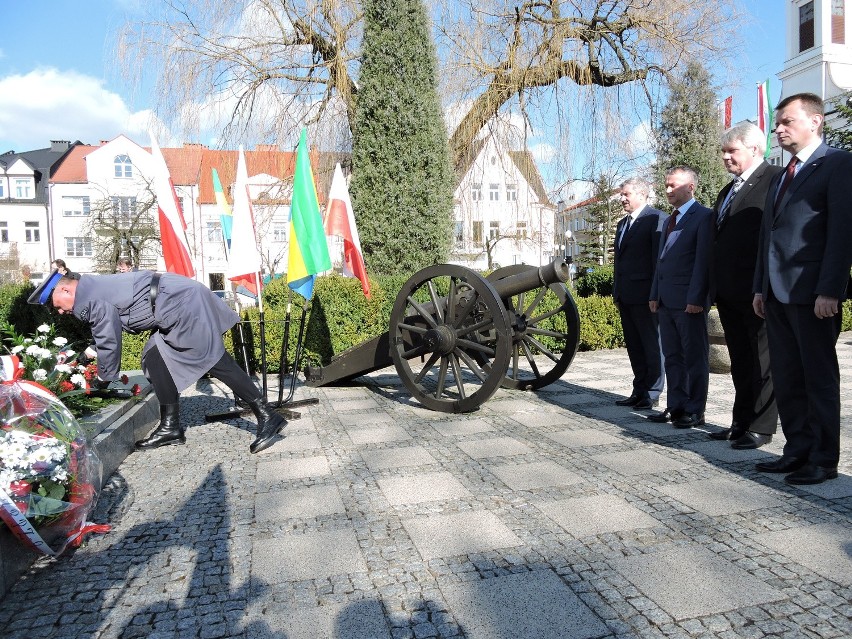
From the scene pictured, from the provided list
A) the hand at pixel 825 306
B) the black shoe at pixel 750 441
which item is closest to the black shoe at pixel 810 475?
the black shoe at pixel 750 441

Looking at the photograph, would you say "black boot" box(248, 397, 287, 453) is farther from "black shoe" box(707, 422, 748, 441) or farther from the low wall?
"black shoe" box(707, 422, 748, 441)

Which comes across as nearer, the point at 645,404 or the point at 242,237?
the point at 645,404

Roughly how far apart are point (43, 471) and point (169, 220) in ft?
10.8

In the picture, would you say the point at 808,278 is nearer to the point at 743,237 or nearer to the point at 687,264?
the point at 743,237

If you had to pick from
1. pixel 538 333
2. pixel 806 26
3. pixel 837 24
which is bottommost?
pixel 538 333

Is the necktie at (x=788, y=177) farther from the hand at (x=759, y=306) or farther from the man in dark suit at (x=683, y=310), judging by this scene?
the man in dark suit at (x=683, y=310)

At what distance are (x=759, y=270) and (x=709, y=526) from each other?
1.47m

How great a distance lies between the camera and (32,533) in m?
2.40

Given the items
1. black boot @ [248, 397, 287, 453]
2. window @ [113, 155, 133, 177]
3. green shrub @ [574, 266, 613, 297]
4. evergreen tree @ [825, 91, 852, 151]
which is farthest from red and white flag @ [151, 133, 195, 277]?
window @ [113, 155, 133, 177]

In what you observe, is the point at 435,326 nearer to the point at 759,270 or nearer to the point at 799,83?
the point at 759,270

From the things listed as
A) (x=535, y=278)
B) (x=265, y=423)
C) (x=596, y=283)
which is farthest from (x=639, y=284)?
(x=596, y=283)

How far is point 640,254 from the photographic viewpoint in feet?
16.5

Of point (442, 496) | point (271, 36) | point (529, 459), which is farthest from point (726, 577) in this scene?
point (271, 36)

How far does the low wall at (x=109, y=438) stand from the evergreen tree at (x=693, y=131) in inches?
365
